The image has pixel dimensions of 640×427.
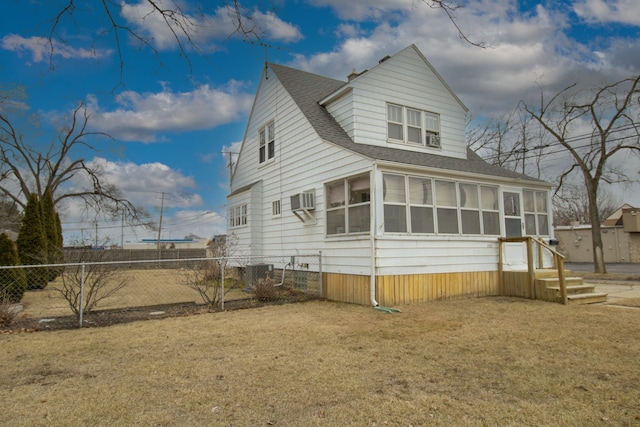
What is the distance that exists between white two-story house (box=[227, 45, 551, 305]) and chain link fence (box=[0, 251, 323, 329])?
81 cm

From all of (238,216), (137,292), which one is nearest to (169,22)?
(137,292)

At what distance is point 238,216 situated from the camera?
14.3 m

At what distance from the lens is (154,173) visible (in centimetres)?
1972

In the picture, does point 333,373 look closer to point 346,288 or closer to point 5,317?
point 346,288

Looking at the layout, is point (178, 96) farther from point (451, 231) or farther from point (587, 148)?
point (587, 148)

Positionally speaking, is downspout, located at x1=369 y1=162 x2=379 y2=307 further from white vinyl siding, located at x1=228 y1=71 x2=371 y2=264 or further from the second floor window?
the second floor window

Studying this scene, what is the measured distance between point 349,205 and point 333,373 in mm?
5508

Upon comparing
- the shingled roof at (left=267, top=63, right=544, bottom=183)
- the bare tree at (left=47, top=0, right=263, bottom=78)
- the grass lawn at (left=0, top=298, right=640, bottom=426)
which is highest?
the shingled roof at (left=267, top=63, right=544, bottom=183)

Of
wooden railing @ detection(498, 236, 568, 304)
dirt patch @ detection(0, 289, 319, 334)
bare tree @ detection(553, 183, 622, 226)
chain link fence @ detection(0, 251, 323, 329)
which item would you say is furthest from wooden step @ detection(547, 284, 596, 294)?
bare tree @ detection(553, 183, 622, 226)

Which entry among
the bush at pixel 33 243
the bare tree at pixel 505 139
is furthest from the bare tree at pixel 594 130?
the bush at pixel 33 243

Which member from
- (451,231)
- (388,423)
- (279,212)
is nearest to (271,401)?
(388,423)

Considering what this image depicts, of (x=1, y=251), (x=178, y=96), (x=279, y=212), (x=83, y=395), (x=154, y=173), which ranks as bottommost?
(x=83, y=395)

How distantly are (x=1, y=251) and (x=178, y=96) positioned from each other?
35.5 feet

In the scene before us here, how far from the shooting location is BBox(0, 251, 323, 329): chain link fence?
7395 mm
